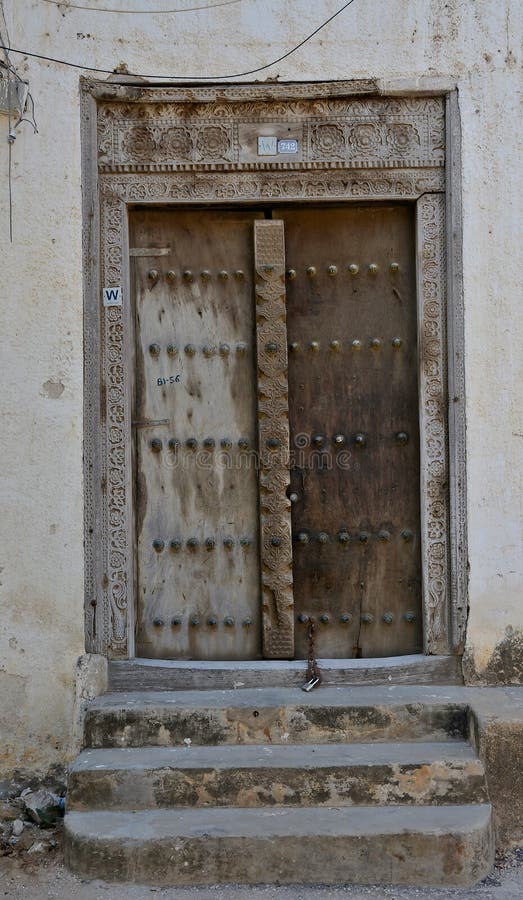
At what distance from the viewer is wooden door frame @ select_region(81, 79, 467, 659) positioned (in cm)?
342

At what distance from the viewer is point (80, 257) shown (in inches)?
132

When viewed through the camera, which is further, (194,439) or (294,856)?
(194,439)

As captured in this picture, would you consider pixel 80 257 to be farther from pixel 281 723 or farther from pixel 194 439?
pixel 281 723

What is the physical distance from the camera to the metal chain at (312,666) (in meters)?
3.37

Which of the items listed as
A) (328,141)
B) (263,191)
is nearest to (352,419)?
(263,191)

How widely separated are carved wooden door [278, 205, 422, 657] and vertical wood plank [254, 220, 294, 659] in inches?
2.9

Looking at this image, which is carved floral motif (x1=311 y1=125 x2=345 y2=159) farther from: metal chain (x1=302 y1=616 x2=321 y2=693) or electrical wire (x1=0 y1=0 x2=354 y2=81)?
metal chain (x1=302 y1=616 x2=321 y2=693)

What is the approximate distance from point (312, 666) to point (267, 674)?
183 millimetres

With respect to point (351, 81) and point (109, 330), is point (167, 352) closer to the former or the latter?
point (109, 330)

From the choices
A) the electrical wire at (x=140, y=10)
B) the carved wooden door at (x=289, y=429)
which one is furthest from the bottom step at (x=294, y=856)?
the electrical wire at (x=140, y=10)

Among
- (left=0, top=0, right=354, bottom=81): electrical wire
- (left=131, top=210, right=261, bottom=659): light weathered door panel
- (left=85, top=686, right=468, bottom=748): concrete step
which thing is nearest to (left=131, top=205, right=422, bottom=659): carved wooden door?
(left=131, top=210, right=261, bottom=659): light weathered door panel

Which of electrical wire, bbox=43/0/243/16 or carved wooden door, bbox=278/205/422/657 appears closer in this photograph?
electrical wire, bbox=43/0/243/16

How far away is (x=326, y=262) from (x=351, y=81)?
0.71m

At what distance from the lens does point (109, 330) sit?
3438 mm
